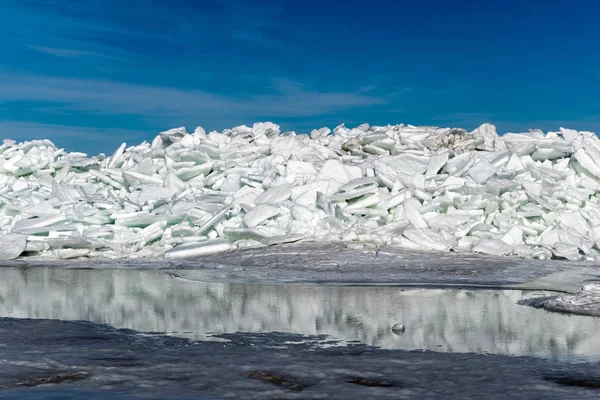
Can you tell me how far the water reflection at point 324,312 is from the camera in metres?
4.68

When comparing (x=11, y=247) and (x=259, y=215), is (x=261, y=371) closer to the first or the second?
(x=259, y=215)

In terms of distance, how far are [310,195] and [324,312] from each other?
537cm

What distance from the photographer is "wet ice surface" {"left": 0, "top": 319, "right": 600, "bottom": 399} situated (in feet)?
10.9

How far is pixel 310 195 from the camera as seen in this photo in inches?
437

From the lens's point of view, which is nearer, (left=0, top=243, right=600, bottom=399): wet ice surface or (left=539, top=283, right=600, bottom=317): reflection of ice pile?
(left=0, top=243, right=600, bottom=399): wet ice surface

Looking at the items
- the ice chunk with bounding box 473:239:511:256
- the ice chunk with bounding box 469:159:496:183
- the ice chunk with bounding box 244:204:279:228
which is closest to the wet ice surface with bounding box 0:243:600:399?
the ice chunk with bounding box 473:239:511:256

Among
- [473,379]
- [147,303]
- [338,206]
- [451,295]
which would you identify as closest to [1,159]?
[338,206]

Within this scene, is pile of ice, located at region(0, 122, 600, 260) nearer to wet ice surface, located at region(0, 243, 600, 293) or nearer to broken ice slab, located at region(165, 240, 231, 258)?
broken ice slab, located at region(165, 240, 231, 258)

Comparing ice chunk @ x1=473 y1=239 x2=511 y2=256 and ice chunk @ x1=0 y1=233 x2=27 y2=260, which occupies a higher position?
ice chunk @ x1=0 y1=233 x2=27 y2=260

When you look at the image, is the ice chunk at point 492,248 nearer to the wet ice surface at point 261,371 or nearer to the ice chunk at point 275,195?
the ice chunk at point 275,195

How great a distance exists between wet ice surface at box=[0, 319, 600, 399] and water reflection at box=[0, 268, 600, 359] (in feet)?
1.23

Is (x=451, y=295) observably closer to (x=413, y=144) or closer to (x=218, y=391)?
(x=218, y=391)

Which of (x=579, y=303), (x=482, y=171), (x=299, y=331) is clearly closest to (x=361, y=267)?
(x=579, y=303)

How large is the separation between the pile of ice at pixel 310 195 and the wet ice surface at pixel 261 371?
538 centimetres
